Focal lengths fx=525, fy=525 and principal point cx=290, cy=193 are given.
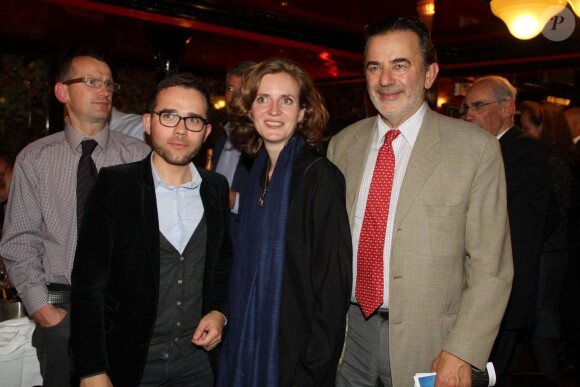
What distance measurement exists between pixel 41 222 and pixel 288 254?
3.91 feet

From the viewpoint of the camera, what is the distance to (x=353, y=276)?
2.03m

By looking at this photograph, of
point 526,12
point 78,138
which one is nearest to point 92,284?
point 78,138

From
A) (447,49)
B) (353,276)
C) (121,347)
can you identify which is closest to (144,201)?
(121,347)

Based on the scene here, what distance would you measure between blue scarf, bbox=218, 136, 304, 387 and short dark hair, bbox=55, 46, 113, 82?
1.03m

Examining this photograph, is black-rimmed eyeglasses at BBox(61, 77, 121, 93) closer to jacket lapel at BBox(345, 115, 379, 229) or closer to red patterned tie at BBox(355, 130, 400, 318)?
jacket lapel at BBox(345, 115, 379, 229)

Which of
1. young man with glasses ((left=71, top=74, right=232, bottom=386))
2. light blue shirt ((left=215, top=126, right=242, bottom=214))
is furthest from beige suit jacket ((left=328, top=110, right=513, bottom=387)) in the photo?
light blue shirt ((left=215, top=126, right=242, bottom=214))

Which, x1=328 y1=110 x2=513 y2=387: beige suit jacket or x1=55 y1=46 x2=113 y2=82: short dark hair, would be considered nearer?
x1=328 y1=110 x2=513 y2=387: beige suit jacket

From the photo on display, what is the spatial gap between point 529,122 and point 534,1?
3.51 feet

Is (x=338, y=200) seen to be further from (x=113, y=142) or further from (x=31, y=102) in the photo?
(x=31, y=102)

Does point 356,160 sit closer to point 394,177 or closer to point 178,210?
point 394,177

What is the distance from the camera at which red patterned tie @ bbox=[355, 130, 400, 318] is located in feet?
6.43

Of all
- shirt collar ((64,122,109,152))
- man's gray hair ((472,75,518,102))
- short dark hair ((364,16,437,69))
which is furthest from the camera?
man's gray hair ((472,75,518,102))

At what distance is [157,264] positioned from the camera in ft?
A: 6.31

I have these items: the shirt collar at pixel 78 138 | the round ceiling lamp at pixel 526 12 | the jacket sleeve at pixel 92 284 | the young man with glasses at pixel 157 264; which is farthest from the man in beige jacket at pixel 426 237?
the round ceiling lamp at pixel 526 12
